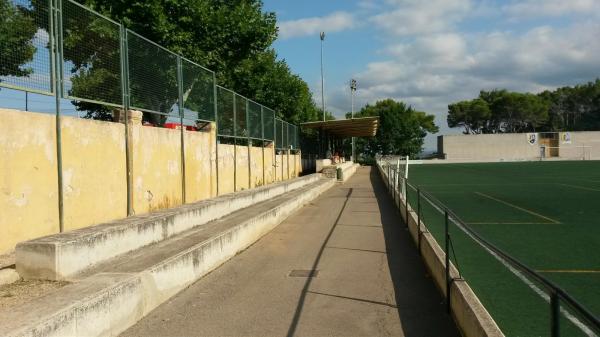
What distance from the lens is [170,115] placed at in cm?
1186

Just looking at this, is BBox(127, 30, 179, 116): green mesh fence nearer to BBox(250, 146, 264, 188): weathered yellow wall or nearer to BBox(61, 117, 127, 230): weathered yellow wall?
BBox(61, 117, 127, 230): weathered yellow wall

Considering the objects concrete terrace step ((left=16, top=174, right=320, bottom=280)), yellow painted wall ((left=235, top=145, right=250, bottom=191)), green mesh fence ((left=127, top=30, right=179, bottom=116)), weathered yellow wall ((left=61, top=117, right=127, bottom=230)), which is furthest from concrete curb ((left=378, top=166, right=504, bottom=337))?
yellow painted wall ((left=235, top=145, right=250, bottom=191))

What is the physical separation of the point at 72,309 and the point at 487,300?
16.7 ft

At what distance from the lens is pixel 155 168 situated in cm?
1091

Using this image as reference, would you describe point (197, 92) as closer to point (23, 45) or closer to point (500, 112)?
point (23, 45)

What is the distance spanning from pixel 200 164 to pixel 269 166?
32.0ft

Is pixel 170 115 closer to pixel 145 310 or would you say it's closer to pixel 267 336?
pixel 145 310

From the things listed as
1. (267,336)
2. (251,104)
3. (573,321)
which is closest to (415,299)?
(573,321)

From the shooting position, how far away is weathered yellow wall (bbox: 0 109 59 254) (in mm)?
6562

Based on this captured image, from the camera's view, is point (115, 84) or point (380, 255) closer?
point (115, 84)

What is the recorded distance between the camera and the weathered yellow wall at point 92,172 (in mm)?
7902

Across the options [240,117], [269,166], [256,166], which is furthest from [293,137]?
[240,117]

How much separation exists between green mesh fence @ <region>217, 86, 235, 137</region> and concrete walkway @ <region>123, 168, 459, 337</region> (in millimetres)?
5105

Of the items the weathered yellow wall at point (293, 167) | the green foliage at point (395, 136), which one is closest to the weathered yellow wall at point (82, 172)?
the weathered yellow wall at point (293, 167)
